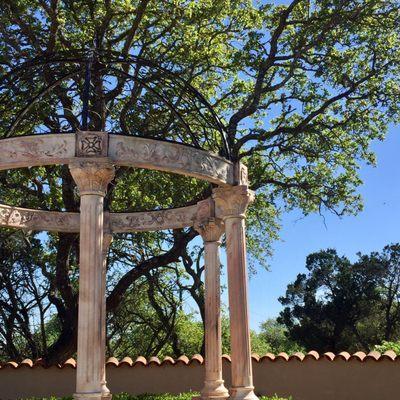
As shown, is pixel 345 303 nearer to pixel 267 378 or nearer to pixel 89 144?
pixel 267 378

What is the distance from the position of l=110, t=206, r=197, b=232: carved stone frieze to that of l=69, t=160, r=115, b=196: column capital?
4878 millimetres

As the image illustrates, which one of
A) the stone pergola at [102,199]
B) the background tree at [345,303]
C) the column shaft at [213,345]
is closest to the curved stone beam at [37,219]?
the column shaft at [213,345]

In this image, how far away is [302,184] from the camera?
2134 cm

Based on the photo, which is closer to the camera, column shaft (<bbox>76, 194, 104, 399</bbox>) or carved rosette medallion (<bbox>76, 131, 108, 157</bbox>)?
column shaft (<bbox>76, 194, 104, 399</bbox>)

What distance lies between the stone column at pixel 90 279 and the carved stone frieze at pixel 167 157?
16.7 inches

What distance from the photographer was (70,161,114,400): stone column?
9.66 meters

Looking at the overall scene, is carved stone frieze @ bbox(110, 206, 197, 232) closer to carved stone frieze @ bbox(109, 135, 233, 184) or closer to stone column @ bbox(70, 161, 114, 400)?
carved stone frieze @ bbox(109, 135, 233, 184)

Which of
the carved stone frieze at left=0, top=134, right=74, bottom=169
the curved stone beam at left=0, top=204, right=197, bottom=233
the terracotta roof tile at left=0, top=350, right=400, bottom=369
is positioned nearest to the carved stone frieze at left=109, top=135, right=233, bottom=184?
the carved stone frieze at left=0, top=134, right=74, bottom=169

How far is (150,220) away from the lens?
52.1 ft

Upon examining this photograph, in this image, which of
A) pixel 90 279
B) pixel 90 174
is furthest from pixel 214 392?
pixel 90 174

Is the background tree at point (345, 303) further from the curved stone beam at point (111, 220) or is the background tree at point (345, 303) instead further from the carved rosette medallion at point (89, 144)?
the carved rosette medallion at point (89, 144)

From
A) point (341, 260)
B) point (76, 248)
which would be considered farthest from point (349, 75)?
point (341, 260)

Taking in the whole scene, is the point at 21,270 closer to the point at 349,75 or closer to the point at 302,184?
the point at 302,184

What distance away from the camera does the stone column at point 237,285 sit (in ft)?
36.4
